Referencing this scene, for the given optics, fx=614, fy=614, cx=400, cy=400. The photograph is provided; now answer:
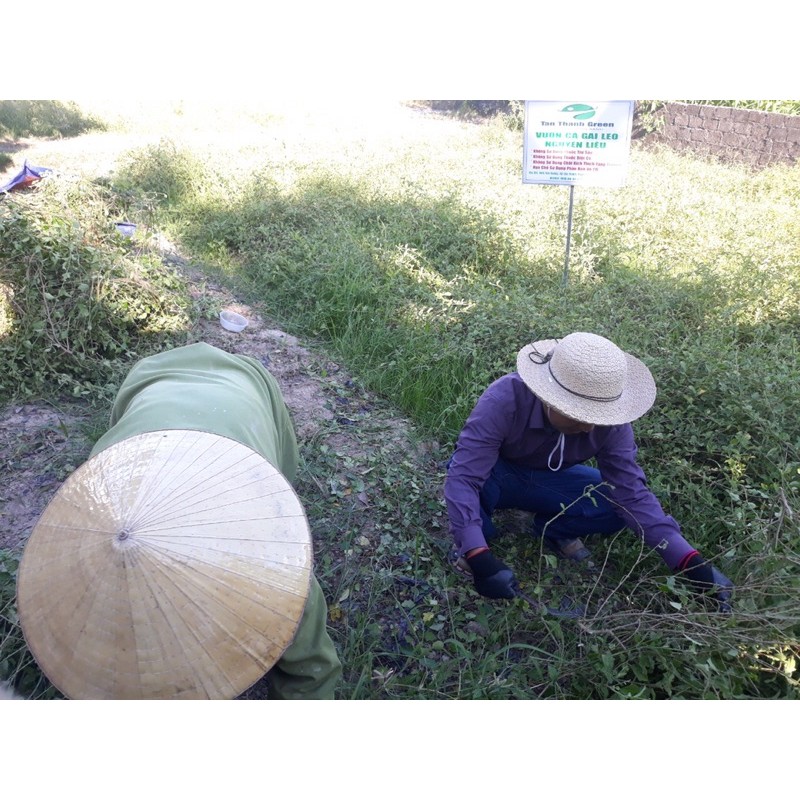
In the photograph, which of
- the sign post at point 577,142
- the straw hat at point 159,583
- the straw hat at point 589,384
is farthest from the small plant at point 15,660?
the sign post at point 577,142

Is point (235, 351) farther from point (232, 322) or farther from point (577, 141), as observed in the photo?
point (577, 141)

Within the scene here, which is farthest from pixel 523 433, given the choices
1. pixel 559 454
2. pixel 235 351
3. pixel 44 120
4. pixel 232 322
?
pixel 44 120

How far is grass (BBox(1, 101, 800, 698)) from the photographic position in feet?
6.88

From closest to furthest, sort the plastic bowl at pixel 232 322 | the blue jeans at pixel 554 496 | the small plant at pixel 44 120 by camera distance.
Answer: the blue jeans at pixel 554 496 < the plastic bowl at pixel 232 322 < the small plant at pixel 44 120

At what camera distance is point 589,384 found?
212 centimetres

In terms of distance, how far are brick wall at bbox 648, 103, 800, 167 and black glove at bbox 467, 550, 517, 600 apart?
26.0 ft

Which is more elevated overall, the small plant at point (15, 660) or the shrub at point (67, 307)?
the shrub at point (67, 307)

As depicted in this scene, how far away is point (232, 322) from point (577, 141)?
2824mm

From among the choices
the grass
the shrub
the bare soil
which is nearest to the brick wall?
the grass

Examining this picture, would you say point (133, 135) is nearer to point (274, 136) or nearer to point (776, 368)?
point (274, 136)

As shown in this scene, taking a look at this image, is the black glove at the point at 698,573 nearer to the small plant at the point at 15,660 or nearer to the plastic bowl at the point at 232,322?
the small plant at the point at 15,660

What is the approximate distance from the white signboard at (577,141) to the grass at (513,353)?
68 centimetres

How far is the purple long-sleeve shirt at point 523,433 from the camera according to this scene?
2324 millimetres

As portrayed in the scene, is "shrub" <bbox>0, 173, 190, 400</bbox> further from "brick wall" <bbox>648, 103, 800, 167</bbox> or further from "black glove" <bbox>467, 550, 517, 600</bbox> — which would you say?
"brick wall" <bbox>648, 103, 800, 167</bbox>
